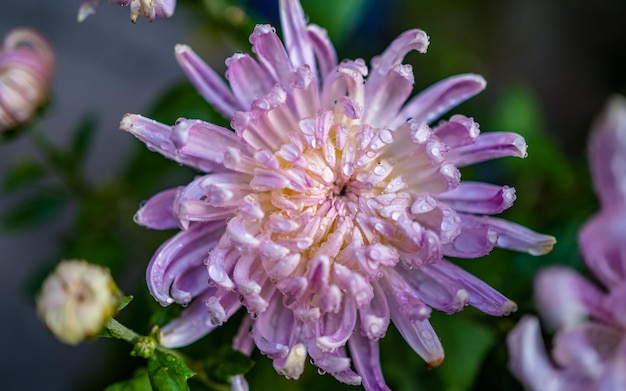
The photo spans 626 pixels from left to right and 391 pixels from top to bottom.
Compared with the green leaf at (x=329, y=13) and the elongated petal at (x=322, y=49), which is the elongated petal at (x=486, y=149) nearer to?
the elongated petal at (x=322, y=49)

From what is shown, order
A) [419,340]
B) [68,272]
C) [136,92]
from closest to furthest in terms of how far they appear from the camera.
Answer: [68,272] → [419,340] → [136,92]

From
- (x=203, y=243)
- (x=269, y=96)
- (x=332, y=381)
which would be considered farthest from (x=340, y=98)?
(x=332, y=381)

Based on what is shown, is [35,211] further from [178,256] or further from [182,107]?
[178,256]

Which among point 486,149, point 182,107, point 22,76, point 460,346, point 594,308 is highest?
point 22,76

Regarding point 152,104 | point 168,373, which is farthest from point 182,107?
point 168,373

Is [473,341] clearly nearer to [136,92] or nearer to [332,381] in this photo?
[332,381]

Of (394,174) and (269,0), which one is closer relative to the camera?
(394,174)

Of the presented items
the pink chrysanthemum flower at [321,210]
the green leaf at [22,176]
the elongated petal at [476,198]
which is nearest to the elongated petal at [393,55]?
the pink chrysanthemum flower at [321,210]
